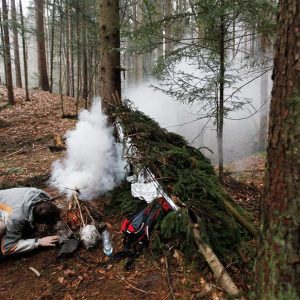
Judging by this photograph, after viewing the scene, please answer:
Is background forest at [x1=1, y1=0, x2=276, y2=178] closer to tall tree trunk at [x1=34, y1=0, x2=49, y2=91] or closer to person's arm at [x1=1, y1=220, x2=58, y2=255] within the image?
tall tree trunk at [x1=34, y1=0, x2=49, y2=91]

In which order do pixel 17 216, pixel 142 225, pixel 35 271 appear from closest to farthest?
pixel 35 271, pixel 142 225, pixel 17 216

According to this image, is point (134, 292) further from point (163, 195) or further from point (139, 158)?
point (139, 158)

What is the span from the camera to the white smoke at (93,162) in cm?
561

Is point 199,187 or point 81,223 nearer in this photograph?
point 199,187

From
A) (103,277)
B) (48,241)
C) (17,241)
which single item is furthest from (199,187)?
(17,241)

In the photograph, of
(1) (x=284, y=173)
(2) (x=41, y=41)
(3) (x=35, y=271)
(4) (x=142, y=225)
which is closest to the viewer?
(1) (x=284, y=173)

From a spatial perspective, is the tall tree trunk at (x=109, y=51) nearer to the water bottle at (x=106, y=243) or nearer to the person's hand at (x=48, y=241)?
the water bottle at (x=106, y=243)

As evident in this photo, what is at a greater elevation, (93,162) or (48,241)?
(93,162)

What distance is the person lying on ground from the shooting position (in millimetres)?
4078

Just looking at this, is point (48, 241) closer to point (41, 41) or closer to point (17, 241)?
point (17, 241)

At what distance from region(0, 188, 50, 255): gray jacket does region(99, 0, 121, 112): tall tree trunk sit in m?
2.59

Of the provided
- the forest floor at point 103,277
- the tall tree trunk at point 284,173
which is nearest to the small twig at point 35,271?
the forest floor at point 103,277

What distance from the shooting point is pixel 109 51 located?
5863 millimetres

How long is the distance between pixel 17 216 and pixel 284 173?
3612 mm
